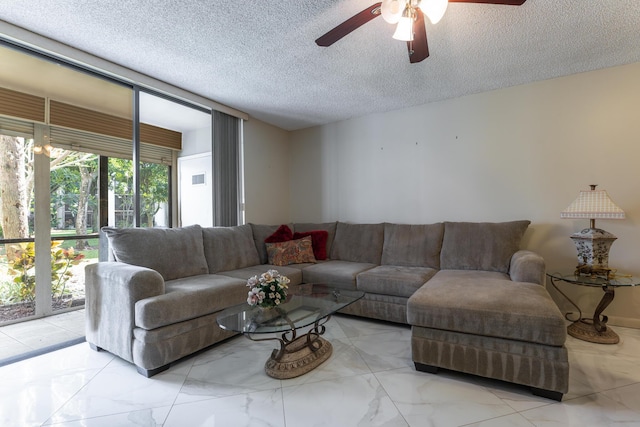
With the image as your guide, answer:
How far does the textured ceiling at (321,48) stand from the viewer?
74.1 inches

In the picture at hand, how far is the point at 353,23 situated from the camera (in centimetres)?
164

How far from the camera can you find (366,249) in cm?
352

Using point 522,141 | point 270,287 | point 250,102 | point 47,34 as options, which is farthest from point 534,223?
→ point 47,34

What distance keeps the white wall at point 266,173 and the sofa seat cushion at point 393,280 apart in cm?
185

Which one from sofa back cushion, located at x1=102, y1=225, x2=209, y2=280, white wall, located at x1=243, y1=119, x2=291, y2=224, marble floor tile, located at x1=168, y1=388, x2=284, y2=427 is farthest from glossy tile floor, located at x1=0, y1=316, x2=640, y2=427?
white wall, located at x1=243, y1=119, x2=291, y2=224

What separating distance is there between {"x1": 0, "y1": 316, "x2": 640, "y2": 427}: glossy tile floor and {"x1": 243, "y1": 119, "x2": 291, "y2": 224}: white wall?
2204 mm

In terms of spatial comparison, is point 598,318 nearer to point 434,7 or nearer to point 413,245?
point 413,245

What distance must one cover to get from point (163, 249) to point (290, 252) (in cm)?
133

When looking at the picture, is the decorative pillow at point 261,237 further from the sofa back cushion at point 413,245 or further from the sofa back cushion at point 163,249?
the sofa back cushion at point 413,245

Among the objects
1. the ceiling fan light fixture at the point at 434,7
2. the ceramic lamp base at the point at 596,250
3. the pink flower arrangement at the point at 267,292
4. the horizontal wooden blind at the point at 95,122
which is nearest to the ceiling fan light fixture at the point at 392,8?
the ceiling fan light fixture at the point at 434,7

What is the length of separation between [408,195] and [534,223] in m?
1.30

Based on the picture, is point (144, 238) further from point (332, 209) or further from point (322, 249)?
point (332, 209)

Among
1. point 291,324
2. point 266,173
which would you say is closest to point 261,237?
point 266,173

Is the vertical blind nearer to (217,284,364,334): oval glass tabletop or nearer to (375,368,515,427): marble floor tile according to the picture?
(217,284,364,334): oval glass tabletop
